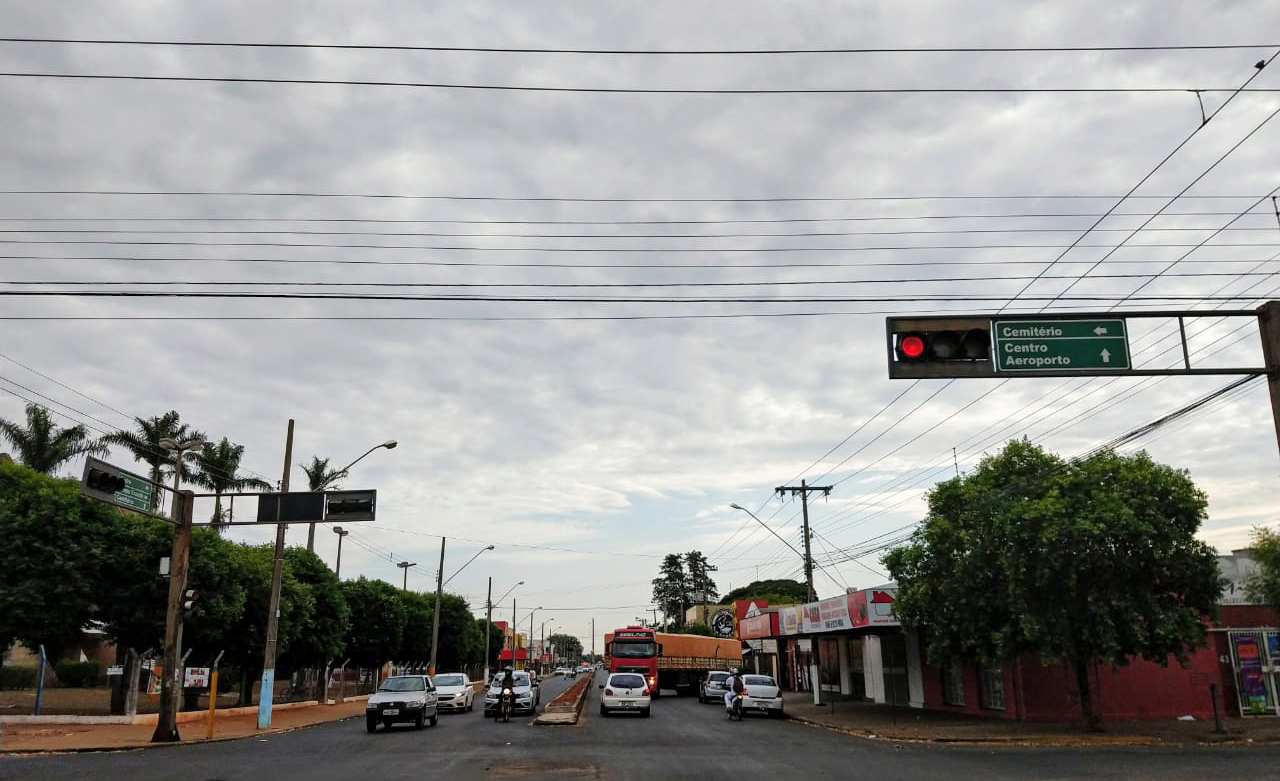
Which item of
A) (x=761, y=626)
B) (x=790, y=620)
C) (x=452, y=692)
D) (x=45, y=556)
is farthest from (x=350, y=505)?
(x=761, y=626)

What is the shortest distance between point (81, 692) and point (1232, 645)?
2147 inches

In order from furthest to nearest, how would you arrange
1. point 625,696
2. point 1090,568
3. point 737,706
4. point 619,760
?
point 625,696 → point 737,706 → point 1090,568 → point 619,760

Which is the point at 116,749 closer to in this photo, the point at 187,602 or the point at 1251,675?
the point at 187,602

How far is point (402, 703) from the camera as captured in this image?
Result: 27906 mm

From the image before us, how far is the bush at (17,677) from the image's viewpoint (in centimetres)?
5541

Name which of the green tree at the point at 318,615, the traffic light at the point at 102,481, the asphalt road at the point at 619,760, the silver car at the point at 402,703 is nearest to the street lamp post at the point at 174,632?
the asphalt road at the point at 619,760

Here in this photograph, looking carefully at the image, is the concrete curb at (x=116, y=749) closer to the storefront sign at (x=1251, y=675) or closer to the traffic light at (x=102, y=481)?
the traffic light at (x=102, y=481)

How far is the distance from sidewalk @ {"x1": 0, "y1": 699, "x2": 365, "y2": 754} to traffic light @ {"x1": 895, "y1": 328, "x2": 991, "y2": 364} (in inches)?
832

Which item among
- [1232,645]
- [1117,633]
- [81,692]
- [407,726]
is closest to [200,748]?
[407,726]

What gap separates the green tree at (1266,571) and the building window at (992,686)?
342 inches

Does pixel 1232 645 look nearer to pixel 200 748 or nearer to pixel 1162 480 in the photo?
pixel 1162 480

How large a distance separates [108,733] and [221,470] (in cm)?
2882

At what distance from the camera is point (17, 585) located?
28.2 meters

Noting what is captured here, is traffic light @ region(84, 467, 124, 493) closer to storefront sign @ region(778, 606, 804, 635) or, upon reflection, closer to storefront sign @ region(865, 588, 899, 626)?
storefront sign @ region(865, 588, 899, 626)
